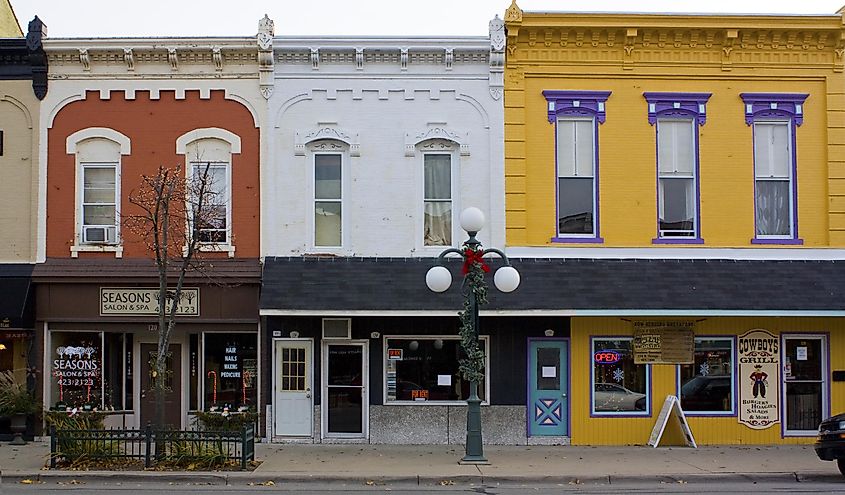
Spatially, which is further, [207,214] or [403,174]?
[403,174]

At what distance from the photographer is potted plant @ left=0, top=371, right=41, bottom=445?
60.7 ft

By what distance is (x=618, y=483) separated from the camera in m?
14.9

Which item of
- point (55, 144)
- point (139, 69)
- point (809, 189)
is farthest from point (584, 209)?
point (55, 144)

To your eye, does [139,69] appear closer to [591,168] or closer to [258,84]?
[258,84]

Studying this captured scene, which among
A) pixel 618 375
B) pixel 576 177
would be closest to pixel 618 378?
pixel 618 375

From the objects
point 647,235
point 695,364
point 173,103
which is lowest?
point 695,364

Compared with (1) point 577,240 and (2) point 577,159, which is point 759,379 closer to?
(1) point 577,240

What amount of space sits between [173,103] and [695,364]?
11505 millimetres

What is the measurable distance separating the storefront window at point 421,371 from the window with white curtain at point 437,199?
201 centimetres

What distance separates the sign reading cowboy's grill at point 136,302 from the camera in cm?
1902

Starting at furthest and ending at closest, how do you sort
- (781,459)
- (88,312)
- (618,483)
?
(88,312)
(781,459)
(618,483)

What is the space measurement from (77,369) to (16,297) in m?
1.90

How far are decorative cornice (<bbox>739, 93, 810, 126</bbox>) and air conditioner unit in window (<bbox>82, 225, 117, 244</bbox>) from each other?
503 inches

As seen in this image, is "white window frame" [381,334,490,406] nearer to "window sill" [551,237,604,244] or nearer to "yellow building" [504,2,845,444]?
"yellow building" [504,2,845,444]
